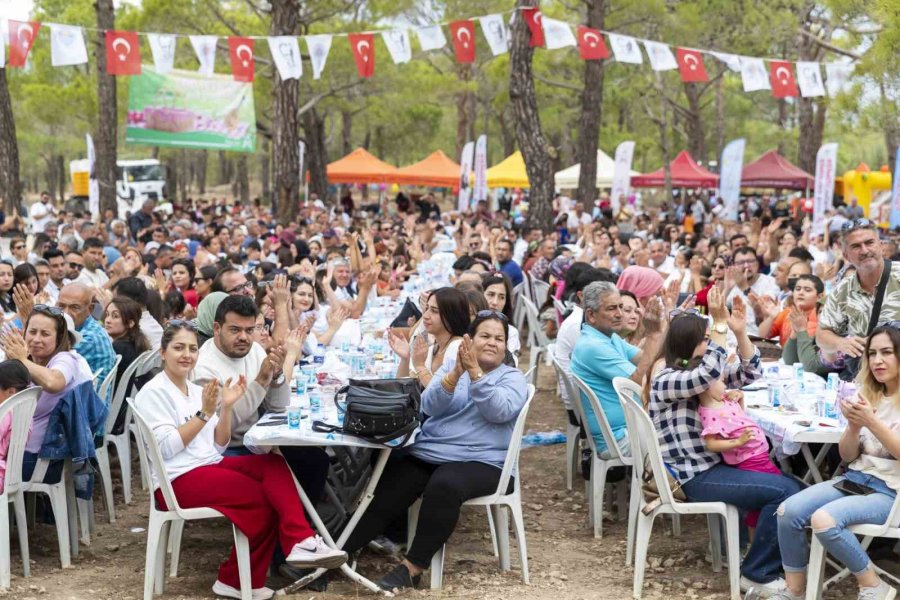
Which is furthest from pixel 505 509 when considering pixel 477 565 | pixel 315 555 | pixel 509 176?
pixel 509 176

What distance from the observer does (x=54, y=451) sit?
17.1 feet

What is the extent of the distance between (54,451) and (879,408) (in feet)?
12.0

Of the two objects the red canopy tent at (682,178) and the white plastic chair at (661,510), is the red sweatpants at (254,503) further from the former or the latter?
the red canopy tent at (682,178)

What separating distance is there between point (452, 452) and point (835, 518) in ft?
5.43

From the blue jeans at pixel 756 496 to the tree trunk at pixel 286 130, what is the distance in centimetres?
1567

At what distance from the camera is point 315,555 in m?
4.61

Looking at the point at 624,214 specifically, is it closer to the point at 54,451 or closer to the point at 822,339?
the point at 822,339

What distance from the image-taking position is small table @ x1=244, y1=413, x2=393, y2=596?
15.4ft

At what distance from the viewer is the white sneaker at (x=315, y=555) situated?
459 cm

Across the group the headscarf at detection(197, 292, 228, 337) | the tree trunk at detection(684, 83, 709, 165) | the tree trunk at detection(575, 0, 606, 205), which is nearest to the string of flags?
the tree trunk at detection(575, 0, 606, 205)

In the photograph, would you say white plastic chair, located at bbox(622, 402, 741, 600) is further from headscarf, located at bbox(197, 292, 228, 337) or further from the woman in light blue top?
headscarf, located at bbox(197, 292, 228, 337)

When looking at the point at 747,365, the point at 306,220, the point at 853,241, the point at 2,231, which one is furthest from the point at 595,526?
the point at 306,220

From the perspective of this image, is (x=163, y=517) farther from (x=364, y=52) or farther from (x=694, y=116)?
(x=694, y=116)

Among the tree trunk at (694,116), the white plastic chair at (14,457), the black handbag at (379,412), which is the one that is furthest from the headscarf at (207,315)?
the tree trunk at (694,116)
